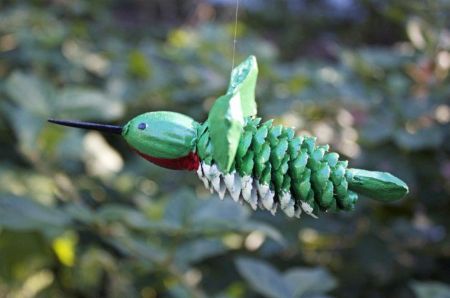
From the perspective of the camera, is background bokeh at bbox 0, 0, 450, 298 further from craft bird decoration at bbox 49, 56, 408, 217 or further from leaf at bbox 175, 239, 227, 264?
craft bird decoration at bbox 49, 56, 408, 217

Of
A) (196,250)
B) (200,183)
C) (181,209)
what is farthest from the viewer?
(200,183)

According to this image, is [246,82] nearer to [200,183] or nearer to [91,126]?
[91,126]

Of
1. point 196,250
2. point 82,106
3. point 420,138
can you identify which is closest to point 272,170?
point 196,250

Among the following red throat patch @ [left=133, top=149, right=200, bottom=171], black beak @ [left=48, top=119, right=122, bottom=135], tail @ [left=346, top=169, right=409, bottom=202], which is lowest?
red throat patch @ [left=133, top=149, right=200, bottom=171]

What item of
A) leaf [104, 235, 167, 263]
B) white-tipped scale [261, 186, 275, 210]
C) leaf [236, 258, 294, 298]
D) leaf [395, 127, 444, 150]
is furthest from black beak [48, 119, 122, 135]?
leaf [395, 127, 444, 150]

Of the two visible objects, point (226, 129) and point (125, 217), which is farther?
point (125, 217)

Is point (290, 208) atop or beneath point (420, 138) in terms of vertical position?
atop

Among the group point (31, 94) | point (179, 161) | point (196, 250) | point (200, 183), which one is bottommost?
point (200, 183)
